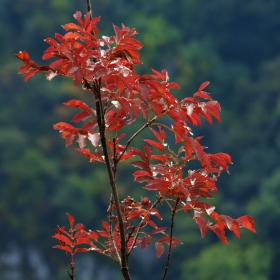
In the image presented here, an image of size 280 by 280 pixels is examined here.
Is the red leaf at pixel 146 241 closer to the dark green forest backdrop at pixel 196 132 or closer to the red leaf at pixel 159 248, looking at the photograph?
the red leaf at pixel 159 248

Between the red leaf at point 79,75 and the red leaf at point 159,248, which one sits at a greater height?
the red leaf at point 79,75

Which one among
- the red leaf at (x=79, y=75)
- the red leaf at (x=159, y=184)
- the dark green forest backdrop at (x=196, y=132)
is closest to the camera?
the red leaf at (x=79, y=75)

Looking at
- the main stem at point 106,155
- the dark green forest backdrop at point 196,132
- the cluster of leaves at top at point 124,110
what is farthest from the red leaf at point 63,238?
the dark green forest backdrop at point 196,132

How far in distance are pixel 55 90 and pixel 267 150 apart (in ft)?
27.2

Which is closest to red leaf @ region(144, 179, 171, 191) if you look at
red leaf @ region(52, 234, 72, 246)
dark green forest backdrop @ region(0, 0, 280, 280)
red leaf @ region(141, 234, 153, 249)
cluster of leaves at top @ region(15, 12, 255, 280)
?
cluster of leaves at top @ region(15, 12, 255, 280)

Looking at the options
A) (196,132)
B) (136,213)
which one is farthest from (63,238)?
(196,132)

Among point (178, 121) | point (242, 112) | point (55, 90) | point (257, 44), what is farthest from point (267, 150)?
point (178, 121)

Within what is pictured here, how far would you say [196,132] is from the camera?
24.7 m

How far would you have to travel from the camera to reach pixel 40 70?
1.32m

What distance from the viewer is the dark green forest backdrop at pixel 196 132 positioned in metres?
22.3

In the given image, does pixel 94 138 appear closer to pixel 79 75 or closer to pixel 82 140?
pixel 82 140

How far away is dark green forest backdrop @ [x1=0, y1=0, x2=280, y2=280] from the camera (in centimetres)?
2227

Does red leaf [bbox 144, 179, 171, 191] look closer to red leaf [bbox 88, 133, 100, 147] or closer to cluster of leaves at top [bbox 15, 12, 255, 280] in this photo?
cluster of leaves at top [bbox 15, 12, 255, 280]

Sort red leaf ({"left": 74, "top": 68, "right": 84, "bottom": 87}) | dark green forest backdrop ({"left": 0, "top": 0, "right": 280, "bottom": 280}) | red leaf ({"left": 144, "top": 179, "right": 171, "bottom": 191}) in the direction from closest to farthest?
red leaf ({"left": 74, "top": 68, "right": 84, "bottom": 87}), red leaf ({"left": 144, "top": 179, "right": 171, "bottom": 191}), dark green forest backdrop ({"left": 0, "top": 0, "right": 280, "bottom": 280})
